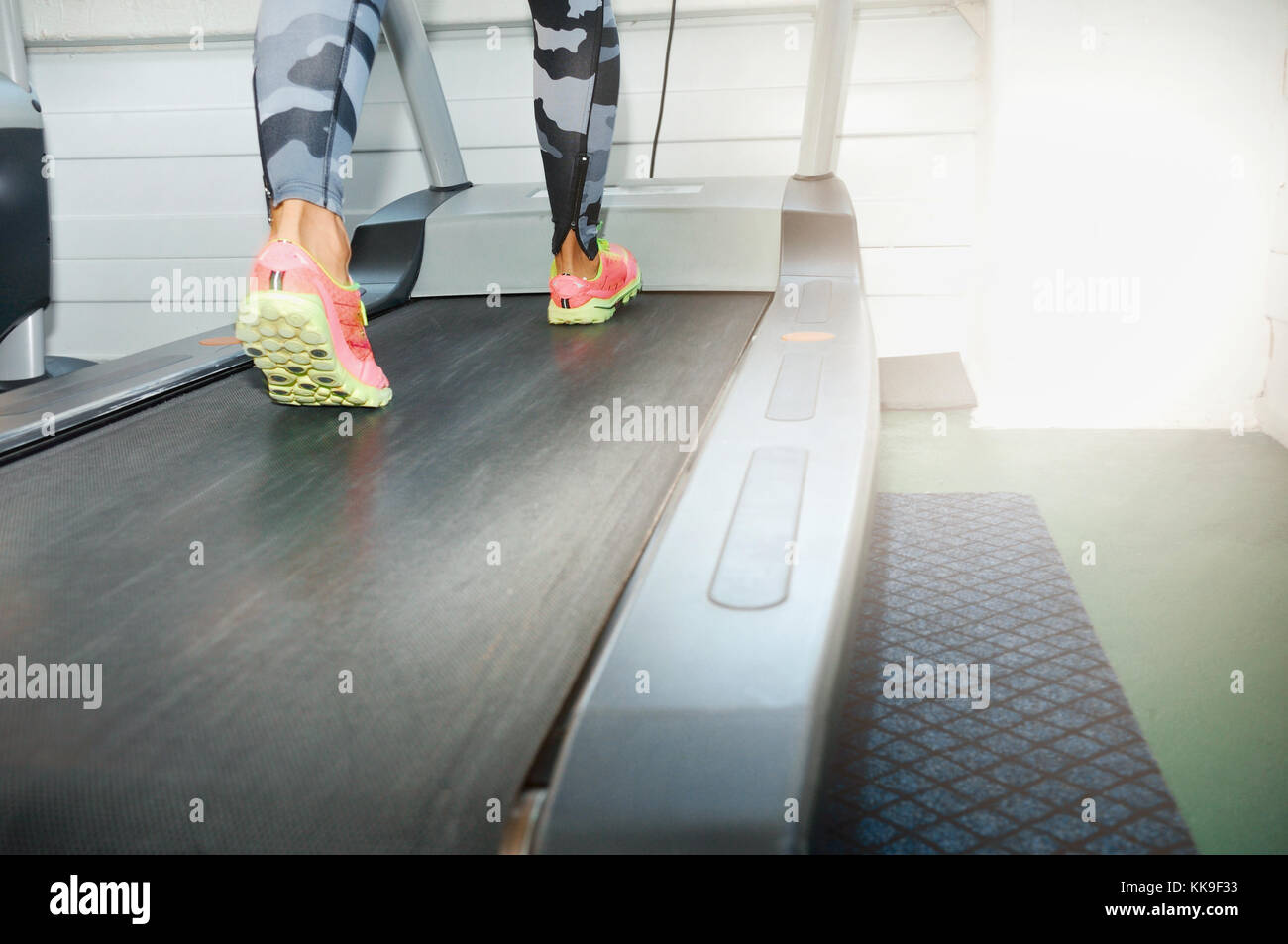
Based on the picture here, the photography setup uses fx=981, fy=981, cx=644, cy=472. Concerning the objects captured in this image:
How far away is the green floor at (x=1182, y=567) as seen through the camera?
37.8 inches

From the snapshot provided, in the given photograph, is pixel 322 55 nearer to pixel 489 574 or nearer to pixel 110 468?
pixel 110 468

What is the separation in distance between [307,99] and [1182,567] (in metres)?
1.32

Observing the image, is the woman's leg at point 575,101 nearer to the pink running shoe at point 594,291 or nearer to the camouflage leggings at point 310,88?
the pink running shoe at point 594,291

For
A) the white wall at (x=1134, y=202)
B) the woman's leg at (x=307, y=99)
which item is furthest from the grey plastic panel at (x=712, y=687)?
the white wall at (x=1134, y=202)

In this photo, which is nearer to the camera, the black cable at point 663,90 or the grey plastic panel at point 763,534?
the grey plastic panel at point 763,534

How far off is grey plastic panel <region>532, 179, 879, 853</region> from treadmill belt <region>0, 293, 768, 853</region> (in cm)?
4

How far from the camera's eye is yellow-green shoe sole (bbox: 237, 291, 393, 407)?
42.8 inches

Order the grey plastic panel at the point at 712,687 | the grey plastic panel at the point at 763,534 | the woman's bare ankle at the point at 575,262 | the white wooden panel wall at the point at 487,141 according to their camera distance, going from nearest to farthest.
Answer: the grey plastic panel at the point at 712,687
the grey plastic panel at the point at 763,534
the woman's bare ankle at the point at 575,262
the white wooden panel wall at the point at 487,141

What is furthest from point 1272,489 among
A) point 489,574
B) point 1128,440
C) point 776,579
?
point 489,574

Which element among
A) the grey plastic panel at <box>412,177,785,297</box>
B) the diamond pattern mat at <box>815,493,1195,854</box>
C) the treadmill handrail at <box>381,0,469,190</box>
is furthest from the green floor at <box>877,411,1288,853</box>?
the treadmill handrail at <box>381,0,469,190</box>

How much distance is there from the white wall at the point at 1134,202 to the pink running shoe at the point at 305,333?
55.7 inches

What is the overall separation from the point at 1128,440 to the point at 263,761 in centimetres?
186

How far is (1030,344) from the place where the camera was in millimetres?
2084

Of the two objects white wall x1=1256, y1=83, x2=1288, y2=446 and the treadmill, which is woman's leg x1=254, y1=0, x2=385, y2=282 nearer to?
the treadmill
